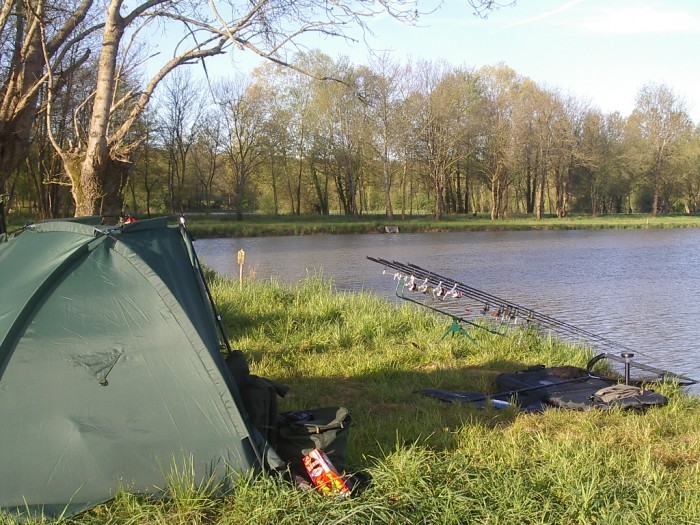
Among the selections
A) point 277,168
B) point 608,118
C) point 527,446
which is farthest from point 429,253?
point 608,118

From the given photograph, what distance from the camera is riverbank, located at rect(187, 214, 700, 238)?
3672cm

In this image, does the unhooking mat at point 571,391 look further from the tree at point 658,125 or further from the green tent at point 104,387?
the tree at point 658,125

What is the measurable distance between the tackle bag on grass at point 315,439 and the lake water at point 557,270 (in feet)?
19.5

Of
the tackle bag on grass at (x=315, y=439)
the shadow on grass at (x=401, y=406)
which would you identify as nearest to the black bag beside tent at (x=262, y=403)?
the tackle bag on grass at (x=315, y=439)

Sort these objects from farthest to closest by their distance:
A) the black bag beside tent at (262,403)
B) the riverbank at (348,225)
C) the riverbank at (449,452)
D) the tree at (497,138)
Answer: the tree at (497,138) < the riverbank at (348,225) < the black bag beside tent at (262,403) < the riverbank at (449,452)

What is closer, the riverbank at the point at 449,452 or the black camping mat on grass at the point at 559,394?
the riverbank at the point at 449,452

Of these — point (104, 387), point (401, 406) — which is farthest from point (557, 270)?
point (104, 387)

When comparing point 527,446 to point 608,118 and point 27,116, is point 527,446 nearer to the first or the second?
point 27,116

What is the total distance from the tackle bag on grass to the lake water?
593cm

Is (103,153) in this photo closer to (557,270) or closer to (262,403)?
(262,403)

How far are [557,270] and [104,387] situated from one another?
57.1 feet

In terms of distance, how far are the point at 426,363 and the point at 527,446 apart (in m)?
2.81

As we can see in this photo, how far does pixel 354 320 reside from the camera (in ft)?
28.8

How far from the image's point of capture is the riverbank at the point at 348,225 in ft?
120
